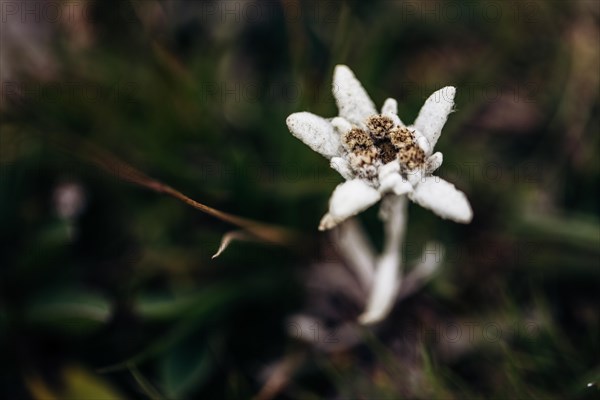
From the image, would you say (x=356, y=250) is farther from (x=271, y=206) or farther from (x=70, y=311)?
(x=70, y=311)

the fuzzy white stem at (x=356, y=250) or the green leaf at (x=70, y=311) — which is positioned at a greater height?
the fuzzy white stem at (x=356, y=250)

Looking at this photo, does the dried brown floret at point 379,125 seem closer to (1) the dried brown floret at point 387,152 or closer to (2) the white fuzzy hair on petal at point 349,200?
(1) the dried brown floret at point 387,152

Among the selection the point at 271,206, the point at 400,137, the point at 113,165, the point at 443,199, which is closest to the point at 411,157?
the point at 400,137

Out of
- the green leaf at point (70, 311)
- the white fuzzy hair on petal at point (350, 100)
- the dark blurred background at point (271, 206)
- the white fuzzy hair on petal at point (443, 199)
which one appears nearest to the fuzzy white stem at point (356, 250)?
the dark blurred background at point (271, 206)

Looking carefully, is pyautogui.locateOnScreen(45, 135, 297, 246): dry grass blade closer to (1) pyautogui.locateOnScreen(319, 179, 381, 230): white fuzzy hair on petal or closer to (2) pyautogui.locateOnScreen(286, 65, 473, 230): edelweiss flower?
(2) pyautogui.locateOnScreen(286, 65, 473, 230): edelweiss flower

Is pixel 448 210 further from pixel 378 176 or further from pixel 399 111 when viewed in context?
pixel 399 111

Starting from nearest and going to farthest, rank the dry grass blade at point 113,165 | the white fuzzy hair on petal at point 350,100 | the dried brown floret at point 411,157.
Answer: the dried brown floret at point 411,157 → the white fuzzy hair on petal at point 350,100 → the dry grass blade at point 113,165

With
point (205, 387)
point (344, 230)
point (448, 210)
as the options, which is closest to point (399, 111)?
point (344, 230)

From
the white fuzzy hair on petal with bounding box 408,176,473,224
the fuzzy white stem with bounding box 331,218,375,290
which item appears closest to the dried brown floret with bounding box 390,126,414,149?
the white fuzzy hair on petal with bounding box 408,176,473,224
